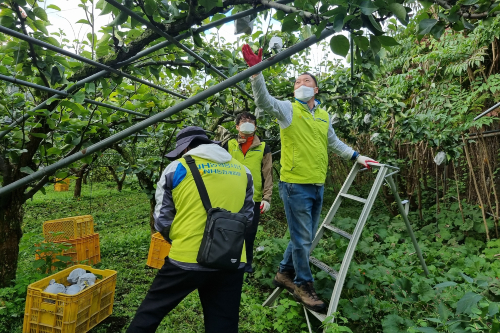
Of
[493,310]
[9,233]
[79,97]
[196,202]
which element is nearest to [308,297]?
[493,310]

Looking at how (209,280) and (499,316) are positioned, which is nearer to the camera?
(209,280)

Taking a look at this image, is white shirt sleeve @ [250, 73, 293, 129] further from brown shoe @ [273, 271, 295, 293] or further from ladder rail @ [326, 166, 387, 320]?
brown shoe @ [273, 271, 295, 293]

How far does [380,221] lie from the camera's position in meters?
5.42

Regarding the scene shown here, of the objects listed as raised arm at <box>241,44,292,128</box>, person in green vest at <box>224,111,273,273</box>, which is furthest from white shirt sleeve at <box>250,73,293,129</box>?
person in green vest at <box>224,111,273,273</box>

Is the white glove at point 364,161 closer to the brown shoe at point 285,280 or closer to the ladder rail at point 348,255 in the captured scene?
the ladder rail at point 348,255

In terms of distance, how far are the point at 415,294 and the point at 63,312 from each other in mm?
2727

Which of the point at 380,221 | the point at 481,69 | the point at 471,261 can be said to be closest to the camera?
the point at 471,261

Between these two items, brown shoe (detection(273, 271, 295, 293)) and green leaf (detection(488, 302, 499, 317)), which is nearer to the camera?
green leaf (detection(488, 302, 499, 317))

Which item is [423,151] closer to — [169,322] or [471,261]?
[471,261]

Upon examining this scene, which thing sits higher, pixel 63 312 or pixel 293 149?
pixel 293 149

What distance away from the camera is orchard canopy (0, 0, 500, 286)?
1150 mm

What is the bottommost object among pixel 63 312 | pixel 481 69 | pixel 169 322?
pixel 169 322

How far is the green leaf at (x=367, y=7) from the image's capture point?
0.89 metres

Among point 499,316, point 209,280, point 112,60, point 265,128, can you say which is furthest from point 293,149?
point 265,128
